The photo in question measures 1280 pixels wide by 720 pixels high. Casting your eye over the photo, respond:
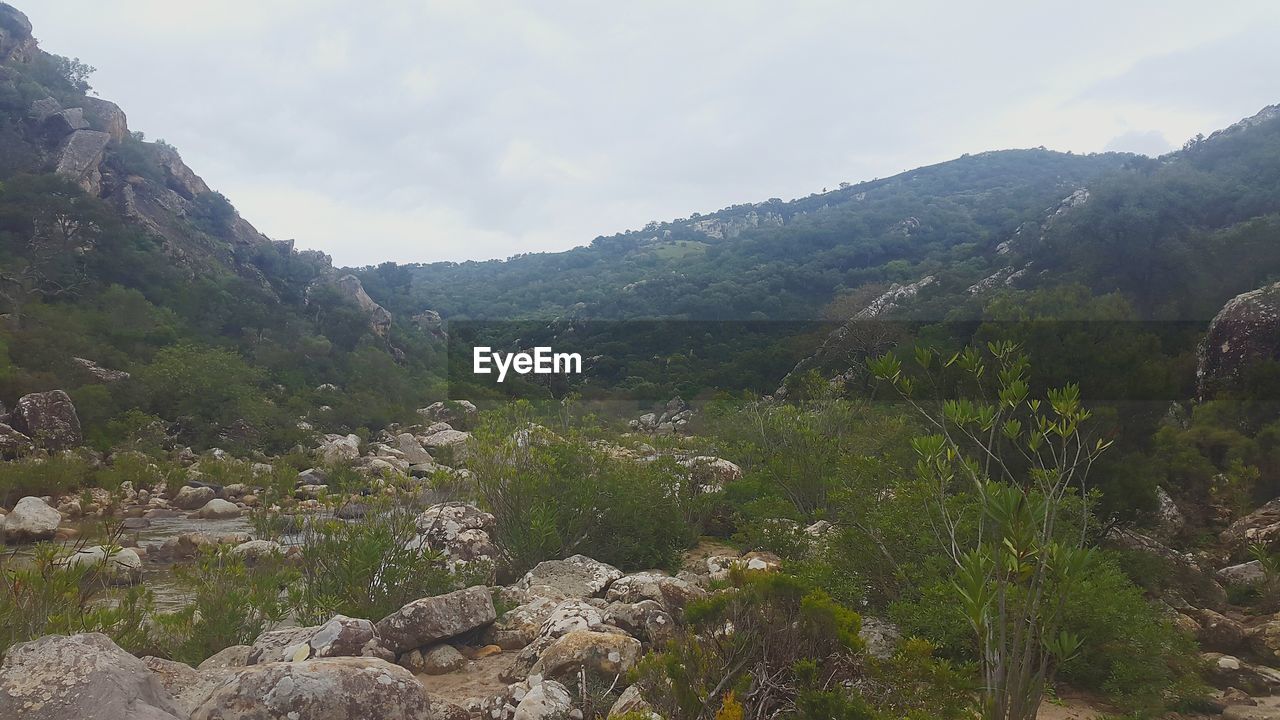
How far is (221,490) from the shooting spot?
63.1 feet

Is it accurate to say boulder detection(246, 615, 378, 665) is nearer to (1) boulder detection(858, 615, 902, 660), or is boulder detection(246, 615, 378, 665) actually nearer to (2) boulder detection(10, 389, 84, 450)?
(1) boulder detection(858, 615, 902, 660)

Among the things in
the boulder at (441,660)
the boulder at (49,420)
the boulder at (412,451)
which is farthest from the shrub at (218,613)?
the boulder at (412,451)

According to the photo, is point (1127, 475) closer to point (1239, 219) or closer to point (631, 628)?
point (631, 628)

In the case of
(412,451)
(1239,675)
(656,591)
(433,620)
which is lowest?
(412,451)

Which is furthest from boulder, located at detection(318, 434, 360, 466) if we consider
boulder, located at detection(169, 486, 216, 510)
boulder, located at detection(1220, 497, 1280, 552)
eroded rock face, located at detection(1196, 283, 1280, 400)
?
eroded rock face, located at detection(1196, 283, 1280, 400)

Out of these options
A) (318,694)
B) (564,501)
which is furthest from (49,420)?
(318,694)

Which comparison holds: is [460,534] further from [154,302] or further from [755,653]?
[154,302]

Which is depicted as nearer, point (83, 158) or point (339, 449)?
point (339, 449)

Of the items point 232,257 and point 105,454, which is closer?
point 105,454

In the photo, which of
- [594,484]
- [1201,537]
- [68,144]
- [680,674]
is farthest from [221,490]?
[68,144]

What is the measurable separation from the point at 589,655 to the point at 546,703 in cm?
61

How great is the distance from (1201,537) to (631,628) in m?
11.7

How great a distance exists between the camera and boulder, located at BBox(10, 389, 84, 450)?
19.6 meters

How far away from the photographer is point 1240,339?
1669 cm
